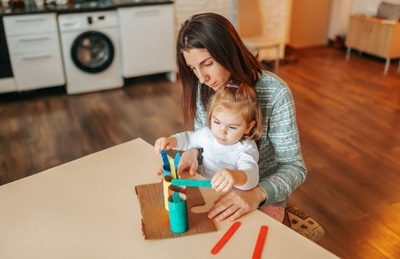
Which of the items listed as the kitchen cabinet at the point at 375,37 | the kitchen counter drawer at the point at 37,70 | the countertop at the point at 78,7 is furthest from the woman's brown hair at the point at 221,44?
the kitchen cabinet at the point at 375,37

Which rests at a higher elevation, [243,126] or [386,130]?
[243,126]

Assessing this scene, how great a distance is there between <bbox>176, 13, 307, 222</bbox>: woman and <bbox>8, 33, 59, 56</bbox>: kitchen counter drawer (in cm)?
297

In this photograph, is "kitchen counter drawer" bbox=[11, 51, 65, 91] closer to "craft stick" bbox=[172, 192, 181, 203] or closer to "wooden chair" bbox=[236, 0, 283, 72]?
"wooden chair" bbox=[236, 0, 283, 72]

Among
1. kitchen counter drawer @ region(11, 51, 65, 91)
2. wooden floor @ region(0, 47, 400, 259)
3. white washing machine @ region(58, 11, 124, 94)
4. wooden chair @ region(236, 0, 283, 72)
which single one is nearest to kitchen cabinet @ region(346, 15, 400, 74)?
wooden floor @ region(0, 47, 400, 259)

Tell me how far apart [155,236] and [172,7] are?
3.66 metres

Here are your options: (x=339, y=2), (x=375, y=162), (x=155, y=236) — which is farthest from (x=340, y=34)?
(x=155, y=236)

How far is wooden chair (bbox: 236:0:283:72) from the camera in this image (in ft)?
15.8

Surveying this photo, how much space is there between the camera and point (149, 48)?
4.48 metres

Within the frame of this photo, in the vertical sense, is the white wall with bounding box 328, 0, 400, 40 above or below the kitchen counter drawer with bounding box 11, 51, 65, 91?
above

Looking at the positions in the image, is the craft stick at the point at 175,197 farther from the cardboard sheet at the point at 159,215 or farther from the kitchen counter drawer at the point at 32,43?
the kitchen counter drawer at the point at 32,43

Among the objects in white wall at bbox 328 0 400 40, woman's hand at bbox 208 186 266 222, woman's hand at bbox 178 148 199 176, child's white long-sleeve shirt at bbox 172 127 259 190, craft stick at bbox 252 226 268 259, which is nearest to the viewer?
craft stick at bbox 252 226 268 259

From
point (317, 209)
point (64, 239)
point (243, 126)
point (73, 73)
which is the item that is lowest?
point (317, 209)

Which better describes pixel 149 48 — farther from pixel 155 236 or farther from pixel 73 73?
pixel 155 236

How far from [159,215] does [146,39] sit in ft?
11.4
